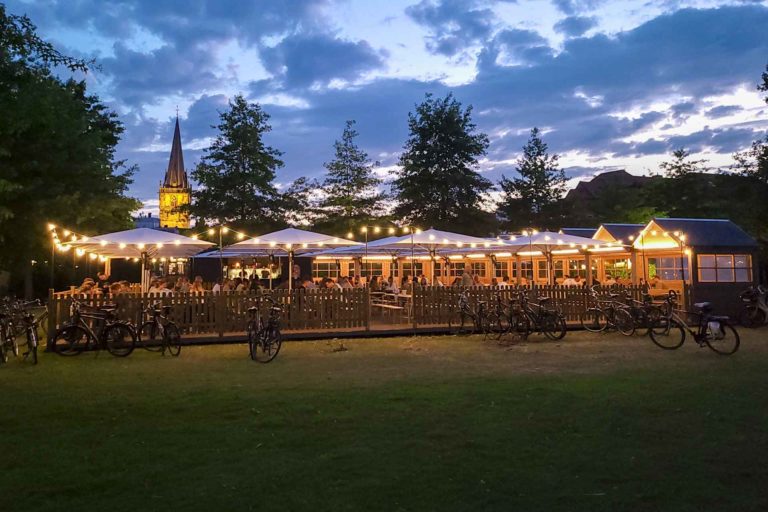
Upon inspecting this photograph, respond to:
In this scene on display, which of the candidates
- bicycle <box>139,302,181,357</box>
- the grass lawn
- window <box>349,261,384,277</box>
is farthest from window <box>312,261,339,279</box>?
the grass lawn

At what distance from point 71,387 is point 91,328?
3948mm

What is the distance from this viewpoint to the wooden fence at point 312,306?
11812mm

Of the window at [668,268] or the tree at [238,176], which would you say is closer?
the window at [668,268]

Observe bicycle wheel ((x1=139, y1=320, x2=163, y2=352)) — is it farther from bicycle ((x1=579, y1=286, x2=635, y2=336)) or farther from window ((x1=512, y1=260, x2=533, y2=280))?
window ((x1=512, y1=260, x2=533, y2=280))

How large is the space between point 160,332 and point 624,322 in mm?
9930

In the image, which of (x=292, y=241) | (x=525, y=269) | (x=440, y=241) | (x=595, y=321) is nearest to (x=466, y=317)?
(x=440, y=241)

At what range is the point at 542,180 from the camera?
48.6 m

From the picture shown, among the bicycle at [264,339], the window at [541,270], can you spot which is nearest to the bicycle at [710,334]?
the bicycle at [264,339]

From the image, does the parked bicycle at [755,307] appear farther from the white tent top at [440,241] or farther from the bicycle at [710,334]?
the white tent top at [440,241]

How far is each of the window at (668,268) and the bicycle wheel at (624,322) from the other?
464 centimetres

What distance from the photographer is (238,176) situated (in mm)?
33781

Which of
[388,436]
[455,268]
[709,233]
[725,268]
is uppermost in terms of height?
[709,233]

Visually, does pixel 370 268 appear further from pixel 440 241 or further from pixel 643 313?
pixel 643 313

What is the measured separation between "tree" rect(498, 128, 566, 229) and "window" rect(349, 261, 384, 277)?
19.4 metres
